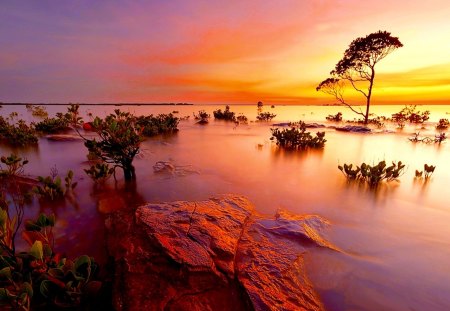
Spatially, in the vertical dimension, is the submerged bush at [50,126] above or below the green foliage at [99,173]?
above

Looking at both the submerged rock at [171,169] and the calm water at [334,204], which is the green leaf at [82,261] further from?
the submerged rock at [171,169]

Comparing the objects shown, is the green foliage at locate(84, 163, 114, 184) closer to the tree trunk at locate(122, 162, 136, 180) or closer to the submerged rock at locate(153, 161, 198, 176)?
the tree trunk at locate(122, 162, 136, 180)

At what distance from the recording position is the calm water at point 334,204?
3.24 m

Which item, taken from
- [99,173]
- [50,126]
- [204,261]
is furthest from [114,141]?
[50,126]

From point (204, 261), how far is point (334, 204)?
4401mm

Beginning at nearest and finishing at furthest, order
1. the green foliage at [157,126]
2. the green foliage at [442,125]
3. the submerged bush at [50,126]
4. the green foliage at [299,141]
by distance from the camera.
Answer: the green foliage at [299,141]
the green foliage at [157,126]
the submerged bush at [50,126]
the green foliage at [442,125]

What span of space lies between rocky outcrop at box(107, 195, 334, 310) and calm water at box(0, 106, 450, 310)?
429 mm

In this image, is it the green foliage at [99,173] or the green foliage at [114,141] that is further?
the green foliage at [99,173]

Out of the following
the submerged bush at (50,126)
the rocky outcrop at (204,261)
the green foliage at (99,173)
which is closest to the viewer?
the rocky outcrop at (204,261)

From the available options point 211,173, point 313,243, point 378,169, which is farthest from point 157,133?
point 313,243

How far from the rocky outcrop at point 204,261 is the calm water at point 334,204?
429 mm

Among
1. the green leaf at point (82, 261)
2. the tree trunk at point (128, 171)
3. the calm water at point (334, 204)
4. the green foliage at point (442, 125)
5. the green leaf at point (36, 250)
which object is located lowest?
the calm water at point (334, 204)

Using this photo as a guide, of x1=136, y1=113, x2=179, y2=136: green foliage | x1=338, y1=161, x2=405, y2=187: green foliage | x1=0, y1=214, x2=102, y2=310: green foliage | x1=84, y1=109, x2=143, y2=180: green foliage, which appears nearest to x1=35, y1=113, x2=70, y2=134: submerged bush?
x1=136, y1=113, x2=179, y2=136: green foliage

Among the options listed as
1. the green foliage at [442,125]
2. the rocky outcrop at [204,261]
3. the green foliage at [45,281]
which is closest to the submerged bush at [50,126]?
the rocky outcrop at [204,261]
